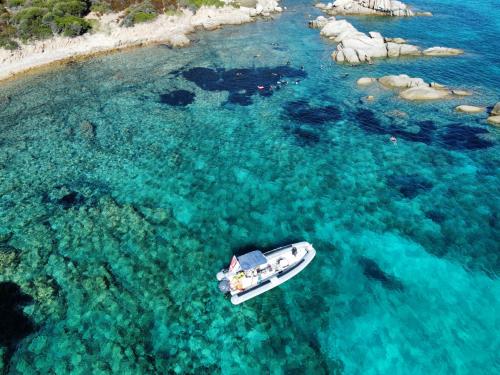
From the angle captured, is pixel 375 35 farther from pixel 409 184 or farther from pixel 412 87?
pixel 409 184

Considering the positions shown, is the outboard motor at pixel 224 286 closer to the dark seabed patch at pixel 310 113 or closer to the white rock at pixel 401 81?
the dark seabed patch at pixel 310 113

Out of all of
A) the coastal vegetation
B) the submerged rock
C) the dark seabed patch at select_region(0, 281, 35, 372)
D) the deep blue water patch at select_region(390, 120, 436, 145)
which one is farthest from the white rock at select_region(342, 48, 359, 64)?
the dark seabed patch at select_region(0, 281, 35, 372)

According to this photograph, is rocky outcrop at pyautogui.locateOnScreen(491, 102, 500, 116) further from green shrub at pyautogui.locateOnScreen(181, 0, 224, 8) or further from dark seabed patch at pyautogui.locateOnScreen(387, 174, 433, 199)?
green shrub at pyautogui.locateOnScreen(181, 0, 224, 8)

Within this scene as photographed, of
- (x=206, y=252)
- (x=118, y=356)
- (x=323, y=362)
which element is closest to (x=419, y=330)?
(x=323, y=362)

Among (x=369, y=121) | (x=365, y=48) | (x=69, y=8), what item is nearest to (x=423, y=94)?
(x=369, y=121)

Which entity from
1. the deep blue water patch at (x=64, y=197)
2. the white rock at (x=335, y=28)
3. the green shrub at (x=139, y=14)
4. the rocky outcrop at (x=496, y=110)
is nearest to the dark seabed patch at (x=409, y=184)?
the rocky outcrop at (x=496, y=110)

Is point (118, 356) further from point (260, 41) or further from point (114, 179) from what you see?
point (260, 41)
